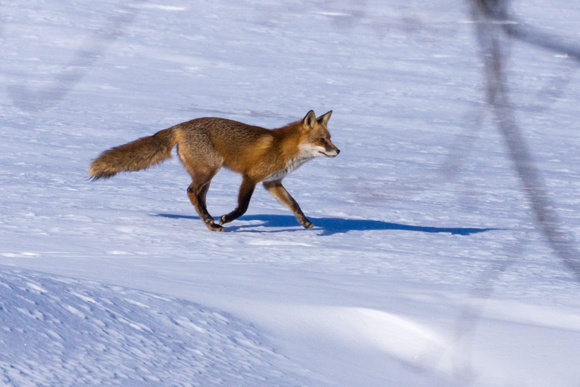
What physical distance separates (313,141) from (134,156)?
61.9 inches

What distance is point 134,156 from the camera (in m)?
6.89

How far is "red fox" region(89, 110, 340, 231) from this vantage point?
22.6 ft

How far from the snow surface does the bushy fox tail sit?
427 mm

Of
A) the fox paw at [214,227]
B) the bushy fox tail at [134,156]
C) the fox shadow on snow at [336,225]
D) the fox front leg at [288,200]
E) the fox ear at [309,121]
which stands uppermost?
the fox ear at [309,121]

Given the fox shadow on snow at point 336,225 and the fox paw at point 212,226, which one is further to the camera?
the fox shadow on snow at point 336,225

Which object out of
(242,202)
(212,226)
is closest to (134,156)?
(212,226)

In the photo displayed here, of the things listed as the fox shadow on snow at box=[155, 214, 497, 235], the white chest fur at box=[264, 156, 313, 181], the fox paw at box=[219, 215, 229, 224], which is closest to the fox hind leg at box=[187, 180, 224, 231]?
the fox paw at box=[219, 215, 229, 224]

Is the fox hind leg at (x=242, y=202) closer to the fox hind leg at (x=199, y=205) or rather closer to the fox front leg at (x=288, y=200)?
the fox hind leg at (x=199, y=205)

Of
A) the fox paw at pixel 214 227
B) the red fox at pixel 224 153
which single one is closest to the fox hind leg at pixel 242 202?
the red fox at pixel 224 153

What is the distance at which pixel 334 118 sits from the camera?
14.9 meters

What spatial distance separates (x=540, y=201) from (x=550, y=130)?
15.2 meters

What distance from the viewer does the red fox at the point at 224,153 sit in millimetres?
6887

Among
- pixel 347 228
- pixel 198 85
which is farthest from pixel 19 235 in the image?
pixel 198 85

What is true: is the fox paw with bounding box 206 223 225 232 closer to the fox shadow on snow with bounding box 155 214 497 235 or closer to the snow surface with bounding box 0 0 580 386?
the snow surface with bounding box 0 0 580 386
